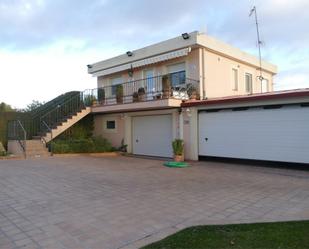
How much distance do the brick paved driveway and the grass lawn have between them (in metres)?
0.31

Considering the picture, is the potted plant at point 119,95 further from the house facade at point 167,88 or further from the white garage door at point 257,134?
the white garage door at point 257,134

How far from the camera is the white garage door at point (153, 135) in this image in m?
15.6

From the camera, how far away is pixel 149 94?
15.4m

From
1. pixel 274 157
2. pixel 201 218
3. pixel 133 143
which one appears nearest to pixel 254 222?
pixel 201 218

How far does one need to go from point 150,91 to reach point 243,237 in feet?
39.7

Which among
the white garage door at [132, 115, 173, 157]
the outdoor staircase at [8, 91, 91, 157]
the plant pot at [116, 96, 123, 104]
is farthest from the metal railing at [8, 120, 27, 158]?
the white garage door at [132, 115, 173, 157]

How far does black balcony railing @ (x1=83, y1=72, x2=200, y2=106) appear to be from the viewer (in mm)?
14284

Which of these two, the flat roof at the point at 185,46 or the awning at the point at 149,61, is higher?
the flat roof at the point at 185,46

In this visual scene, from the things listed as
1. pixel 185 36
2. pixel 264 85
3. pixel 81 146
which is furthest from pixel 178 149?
pixel 264 85

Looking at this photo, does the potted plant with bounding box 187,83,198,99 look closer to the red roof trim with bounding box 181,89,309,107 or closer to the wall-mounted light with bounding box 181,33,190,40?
the red roof trim with bounding box 181,89,309,107

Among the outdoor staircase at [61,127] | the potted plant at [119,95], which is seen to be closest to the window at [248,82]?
the potted plant at [119,95]

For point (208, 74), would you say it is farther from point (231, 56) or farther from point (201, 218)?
point (201, 218)

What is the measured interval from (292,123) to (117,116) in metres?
10.8

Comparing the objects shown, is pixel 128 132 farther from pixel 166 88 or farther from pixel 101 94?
pixel 166 88
